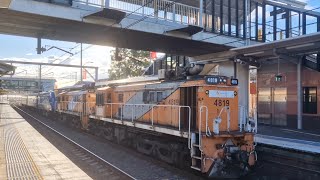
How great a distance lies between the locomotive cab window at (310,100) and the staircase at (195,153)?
1175cm

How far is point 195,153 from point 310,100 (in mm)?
12252

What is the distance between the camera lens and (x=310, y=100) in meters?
20.1

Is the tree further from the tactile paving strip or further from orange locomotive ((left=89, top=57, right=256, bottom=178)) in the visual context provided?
orange locomotive ((left=89, top=57, right=256, bottom=178))

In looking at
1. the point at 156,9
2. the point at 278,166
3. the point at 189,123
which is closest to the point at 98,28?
the point at 156,9

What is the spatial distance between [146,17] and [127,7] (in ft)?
3.51

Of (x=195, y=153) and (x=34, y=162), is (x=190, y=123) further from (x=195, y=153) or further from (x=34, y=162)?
(x=34, y=162)

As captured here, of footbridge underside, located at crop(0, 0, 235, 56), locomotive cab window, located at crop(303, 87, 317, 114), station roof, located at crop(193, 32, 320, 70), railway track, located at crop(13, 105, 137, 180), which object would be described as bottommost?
railway track, located at crop(13, 105, 137, 180)

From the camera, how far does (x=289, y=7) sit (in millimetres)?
24516

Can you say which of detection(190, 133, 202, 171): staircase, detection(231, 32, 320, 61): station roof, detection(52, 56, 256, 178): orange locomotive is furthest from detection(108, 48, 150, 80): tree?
detection(190, 133, 202, 171): staircase

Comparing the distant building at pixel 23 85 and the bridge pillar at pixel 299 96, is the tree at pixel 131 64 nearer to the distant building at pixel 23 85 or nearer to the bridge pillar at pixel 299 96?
A: the bridge pillar at pixel 299 96

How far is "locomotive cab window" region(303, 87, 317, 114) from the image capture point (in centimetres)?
1972

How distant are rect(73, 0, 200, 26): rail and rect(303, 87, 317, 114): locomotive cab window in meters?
7.63

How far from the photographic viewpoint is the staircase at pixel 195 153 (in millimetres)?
10312

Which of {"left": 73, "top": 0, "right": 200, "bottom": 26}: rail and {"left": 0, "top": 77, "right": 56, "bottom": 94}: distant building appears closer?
{"left": 73, "top": 0, "right": 200, "bottom": 26}: rail
